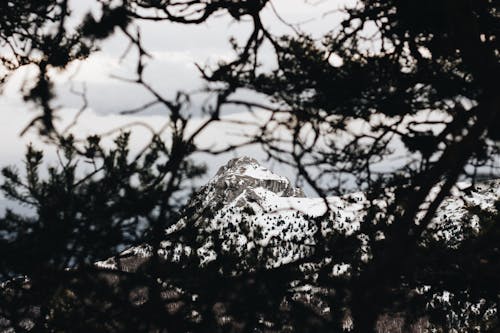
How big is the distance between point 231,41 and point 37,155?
8.50 ft

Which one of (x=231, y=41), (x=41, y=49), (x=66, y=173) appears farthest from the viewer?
(x=231, y=41)

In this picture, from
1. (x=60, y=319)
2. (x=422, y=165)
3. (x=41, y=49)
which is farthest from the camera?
(x=41, y=49)

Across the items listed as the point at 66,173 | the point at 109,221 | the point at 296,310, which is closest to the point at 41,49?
the point at 66,173

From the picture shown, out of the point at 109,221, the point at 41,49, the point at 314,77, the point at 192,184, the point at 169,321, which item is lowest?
the point at 169,321

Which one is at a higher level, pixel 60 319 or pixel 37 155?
pixel 37 155

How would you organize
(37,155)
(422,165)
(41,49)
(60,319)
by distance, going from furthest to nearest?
(41,49) → (422,165) → (60,319) → (37,155)

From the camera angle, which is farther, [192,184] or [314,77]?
[314,77]

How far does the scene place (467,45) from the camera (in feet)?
8.08

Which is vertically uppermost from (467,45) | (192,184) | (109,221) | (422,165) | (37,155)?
(467,45)

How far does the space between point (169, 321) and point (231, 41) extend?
300cm

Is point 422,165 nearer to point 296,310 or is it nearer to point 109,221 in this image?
point 296,310

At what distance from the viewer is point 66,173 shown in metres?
2.18

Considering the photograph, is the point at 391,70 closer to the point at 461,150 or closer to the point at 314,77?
the point at 314,77

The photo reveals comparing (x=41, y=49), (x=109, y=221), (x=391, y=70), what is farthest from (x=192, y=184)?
(x=391, y=70)
